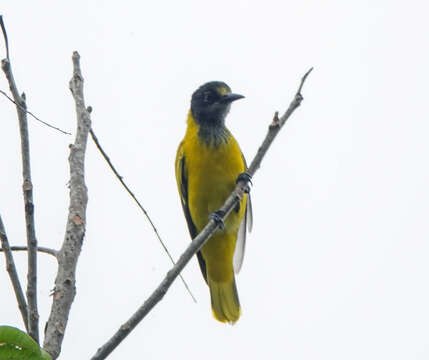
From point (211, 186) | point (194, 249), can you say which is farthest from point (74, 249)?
point (211, 186)

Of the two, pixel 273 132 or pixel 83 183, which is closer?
pixel 83 183

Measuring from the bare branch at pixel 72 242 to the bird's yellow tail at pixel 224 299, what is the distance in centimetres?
399

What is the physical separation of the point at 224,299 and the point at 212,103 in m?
2.00

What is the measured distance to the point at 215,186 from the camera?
572cm

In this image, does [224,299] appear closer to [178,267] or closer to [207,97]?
[207,97]

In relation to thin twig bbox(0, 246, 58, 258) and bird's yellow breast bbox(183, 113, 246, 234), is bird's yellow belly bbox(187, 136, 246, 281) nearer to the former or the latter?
bird's yellow breast bbox(183, 113, 246, 234)

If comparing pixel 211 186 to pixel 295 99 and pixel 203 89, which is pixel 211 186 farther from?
pixel 295 99

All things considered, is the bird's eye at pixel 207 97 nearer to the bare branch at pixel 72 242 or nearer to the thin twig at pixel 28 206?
the bare branch at pixel 72 242

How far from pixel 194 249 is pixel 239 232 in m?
3.77

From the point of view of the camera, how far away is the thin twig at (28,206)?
207 cm

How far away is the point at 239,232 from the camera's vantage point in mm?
6355

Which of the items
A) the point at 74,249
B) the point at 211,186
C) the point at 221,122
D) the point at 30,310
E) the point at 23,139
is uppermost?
the point at 221,122

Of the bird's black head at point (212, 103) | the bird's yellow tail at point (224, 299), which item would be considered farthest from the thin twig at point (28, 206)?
the bird's yellow tail at point (224, 299)

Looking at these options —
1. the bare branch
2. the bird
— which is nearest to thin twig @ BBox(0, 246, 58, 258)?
the bare branch
